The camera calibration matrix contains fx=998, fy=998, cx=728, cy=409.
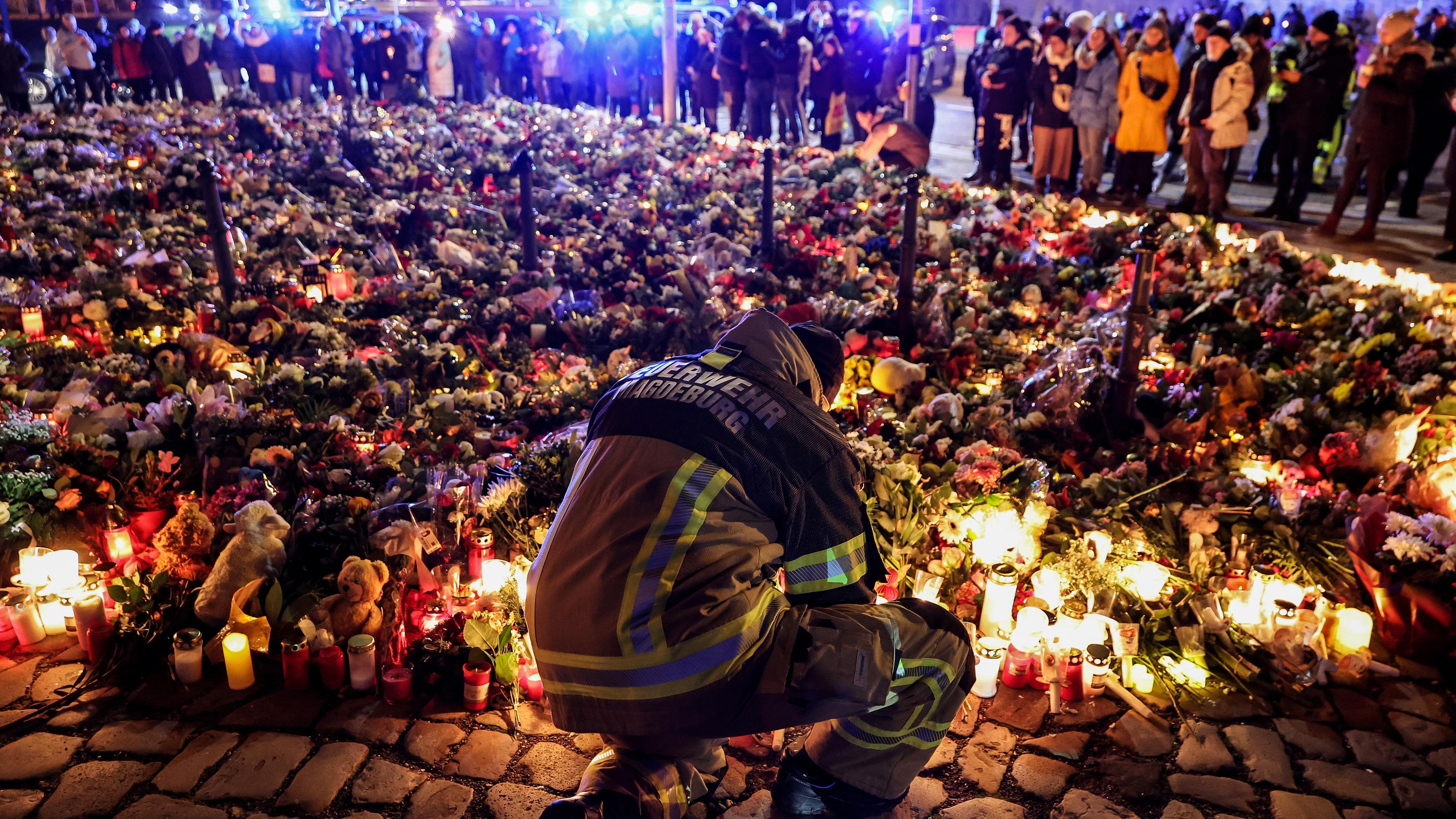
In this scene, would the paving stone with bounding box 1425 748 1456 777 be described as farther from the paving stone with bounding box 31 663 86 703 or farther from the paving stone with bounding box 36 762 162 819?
the paving stone with bounding box 31 663 86 703

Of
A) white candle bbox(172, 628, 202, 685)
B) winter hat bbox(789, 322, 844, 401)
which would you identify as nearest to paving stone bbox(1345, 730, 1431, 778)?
winter hat bbox(789, 322, 844, 401)

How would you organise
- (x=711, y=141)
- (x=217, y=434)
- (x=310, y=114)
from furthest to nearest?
1. (x=310, y=114)
2. (x=711, y=141)
3. (x=217, y=434)

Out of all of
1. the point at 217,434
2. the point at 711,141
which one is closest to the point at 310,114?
the point at 711,141

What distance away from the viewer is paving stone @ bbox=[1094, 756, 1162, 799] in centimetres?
315

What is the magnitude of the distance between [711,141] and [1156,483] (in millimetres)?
11013

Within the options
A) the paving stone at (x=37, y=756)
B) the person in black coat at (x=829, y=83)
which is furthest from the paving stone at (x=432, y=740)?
the person in black coat at (x=829, y=83)

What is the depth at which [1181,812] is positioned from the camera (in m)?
3.06

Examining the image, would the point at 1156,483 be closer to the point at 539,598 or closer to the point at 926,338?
the point at 926,338

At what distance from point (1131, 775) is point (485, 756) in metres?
2.11

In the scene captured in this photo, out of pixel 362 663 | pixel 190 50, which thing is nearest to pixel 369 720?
pixel 362 663

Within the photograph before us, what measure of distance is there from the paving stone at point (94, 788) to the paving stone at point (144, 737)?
6 cm

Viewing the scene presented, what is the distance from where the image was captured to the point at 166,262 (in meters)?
7.76

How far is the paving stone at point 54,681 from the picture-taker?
3520mm

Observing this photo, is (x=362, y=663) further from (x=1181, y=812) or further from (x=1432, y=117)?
(x=1432, y=117)
